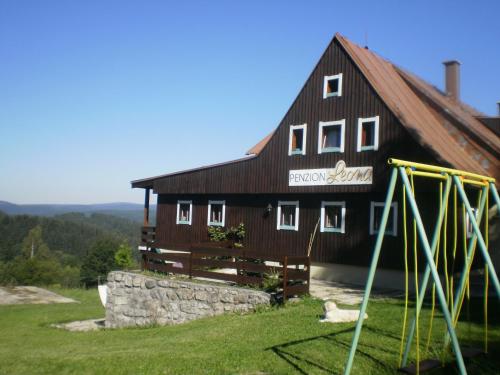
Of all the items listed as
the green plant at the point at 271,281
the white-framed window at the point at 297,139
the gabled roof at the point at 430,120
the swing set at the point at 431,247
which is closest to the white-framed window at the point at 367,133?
the gabled roof at the point at 430,120

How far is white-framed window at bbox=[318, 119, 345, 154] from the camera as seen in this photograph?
17.9 metres

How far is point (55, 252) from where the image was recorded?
400ft

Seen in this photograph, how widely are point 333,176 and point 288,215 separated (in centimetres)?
261

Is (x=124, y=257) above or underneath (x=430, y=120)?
underneath

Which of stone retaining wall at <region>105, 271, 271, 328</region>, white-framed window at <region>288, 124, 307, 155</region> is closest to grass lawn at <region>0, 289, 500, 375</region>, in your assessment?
stone retaining wall at <region>105, 271, 271, 328</region>

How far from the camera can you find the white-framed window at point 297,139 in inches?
752

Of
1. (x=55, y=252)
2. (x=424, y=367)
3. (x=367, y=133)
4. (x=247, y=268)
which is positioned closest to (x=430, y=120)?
(x=367, y=133)

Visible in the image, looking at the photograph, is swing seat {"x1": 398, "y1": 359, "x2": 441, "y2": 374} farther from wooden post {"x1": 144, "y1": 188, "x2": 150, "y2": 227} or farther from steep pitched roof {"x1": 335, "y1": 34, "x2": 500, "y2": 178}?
wooden post {"x1": 144, "y1": 188, "x2": 150, "y2": 227}

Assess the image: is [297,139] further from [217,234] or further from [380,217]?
[217,234]

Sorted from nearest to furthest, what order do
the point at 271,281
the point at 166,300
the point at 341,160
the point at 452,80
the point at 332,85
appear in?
the point at 271,281, the point at 166,300, the point at 341,160, the point at 332,85, the point at 452,80

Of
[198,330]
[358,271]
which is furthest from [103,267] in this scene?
[198,330]

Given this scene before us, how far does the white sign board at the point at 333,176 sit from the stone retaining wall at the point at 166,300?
6042 millimetres

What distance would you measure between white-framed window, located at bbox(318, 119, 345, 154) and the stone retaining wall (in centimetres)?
685

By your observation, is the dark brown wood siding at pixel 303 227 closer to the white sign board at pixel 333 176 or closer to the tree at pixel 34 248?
the white sign board at pixel 333 176
